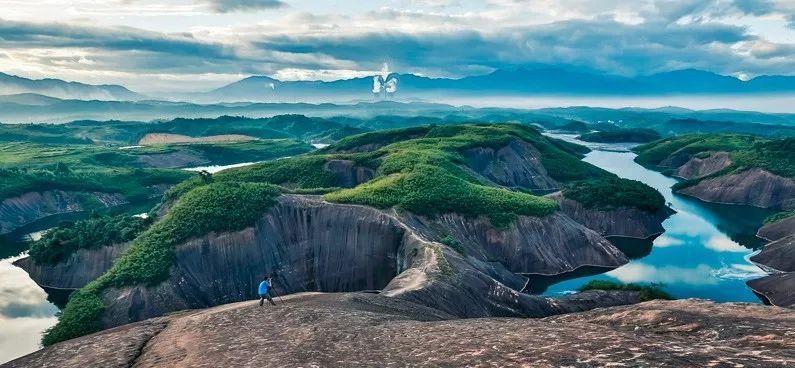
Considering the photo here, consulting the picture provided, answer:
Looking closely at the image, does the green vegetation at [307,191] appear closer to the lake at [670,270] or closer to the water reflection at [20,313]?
the water reflection at [20,313]

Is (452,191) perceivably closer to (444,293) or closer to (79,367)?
(444,293)

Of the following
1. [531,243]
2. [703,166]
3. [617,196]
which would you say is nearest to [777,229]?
[617,196]

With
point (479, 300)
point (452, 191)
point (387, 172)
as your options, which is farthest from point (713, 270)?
point (387, 172)

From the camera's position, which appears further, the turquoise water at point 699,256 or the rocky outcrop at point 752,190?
the rocky outcrop at point 752,190

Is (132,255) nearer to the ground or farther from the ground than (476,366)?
nearer to the ground

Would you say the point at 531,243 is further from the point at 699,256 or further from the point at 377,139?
the point at 377,139

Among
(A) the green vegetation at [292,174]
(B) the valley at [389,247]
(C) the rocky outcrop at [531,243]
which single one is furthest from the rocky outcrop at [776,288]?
(A) the green vegetation at [292,174]
